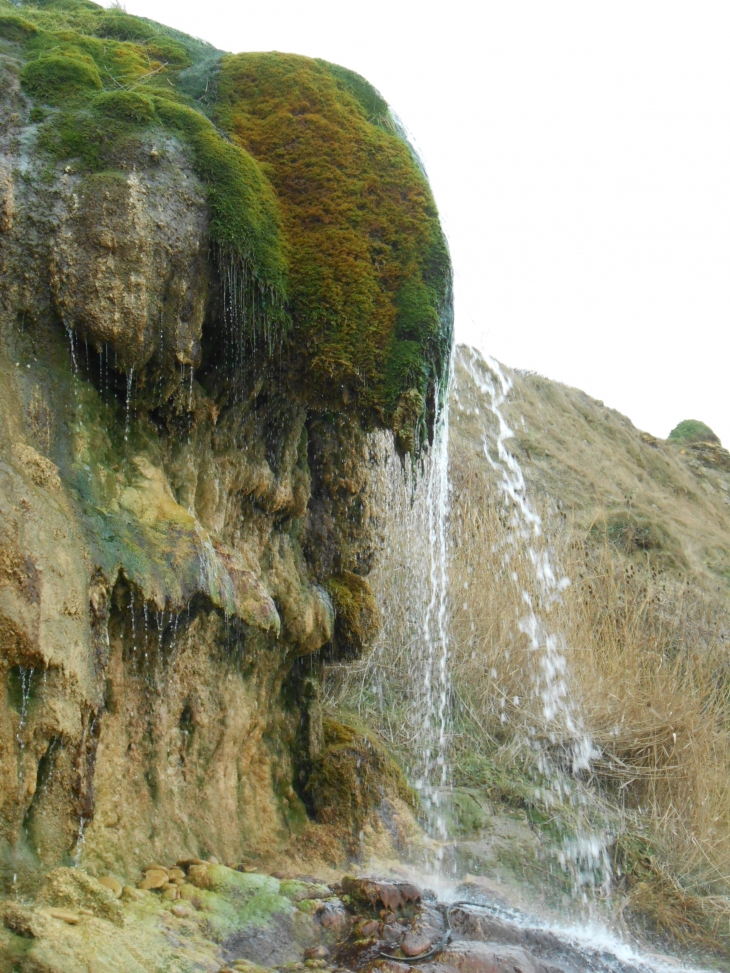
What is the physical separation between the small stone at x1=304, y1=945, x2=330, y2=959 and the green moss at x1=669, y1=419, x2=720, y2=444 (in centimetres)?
3315

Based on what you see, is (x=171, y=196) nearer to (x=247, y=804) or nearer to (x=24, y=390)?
(x=24, y=390)

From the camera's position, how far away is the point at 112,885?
150 inches

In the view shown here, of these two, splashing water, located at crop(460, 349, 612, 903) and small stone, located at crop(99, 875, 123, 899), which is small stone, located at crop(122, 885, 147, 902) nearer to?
small stone, located at crop(99, 875, 123, 899)

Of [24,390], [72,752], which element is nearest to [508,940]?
[72,752]

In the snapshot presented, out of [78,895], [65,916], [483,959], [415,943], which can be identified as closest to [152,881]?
[78,895]

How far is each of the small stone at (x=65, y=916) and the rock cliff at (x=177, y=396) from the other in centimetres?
17

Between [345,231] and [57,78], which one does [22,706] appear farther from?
[57,78]

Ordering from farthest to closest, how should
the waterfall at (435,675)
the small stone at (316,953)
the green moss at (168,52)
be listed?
1. the waterfall at (435,675)
2. the green moss at (168,52)
3. the small stone at (316,953)

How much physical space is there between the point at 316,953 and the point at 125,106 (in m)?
4.03

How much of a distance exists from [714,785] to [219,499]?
5128 mm

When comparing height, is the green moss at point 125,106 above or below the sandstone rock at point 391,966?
above

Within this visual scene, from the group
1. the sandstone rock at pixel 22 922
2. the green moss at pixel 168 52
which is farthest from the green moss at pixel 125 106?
the sandstone rock at pixel 22 922

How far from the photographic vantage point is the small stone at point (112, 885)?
3.77 m

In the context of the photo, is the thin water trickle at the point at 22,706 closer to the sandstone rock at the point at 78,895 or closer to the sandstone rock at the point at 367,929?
the sandstone rock at the point at 78,895
